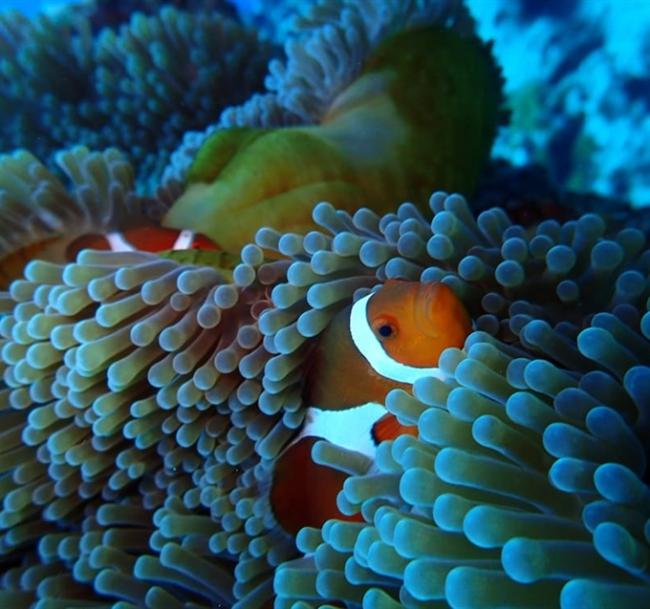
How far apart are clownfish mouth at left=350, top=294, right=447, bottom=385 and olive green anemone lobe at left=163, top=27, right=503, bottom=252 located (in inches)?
18.2

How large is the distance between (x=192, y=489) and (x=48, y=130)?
1.32 metres

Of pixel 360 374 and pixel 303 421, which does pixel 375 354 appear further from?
pixel 303 421

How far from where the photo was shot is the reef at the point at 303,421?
0.60 meters

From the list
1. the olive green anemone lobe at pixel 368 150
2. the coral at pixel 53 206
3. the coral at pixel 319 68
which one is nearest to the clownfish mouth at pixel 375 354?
the olive green anemone lobe at pixel 368 150

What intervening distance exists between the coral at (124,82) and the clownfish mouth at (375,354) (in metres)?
1.18

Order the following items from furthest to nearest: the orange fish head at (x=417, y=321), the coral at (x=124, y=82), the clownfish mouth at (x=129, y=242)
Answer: the coral at (x=124, y=82), the clownfish mouth at (x=129, y=242), the orange fish head at (x=417, y=321)

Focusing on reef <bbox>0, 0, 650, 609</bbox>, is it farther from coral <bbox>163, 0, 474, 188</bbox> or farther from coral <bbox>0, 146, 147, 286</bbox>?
coral <bbox>163, 0, 474, 188</bbox>

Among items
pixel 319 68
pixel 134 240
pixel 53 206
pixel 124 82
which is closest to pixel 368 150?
pixel 319 68

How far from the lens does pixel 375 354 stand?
84cm

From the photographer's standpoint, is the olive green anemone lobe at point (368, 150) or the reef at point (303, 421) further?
the olive green anemone lobe at point (368, 150)

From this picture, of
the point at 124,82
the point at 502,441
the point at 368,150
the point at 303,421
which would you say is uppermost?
the point at 124,82

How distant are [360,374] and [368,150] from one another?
654mm

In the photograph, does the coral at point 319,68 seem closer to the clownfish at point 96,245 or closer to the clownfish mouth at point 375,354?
the clownfish at point 96,245

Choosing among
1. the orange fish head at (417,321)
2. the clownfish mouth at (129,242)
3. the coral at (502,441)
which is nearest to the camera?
the coral at (502,441)
